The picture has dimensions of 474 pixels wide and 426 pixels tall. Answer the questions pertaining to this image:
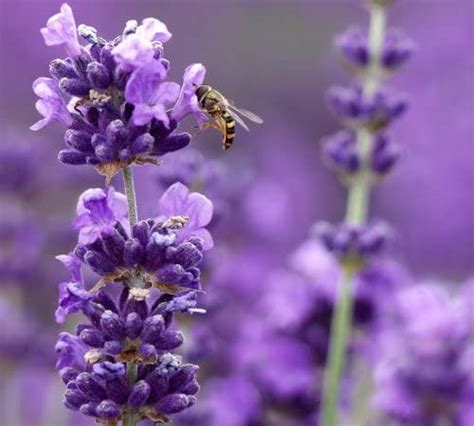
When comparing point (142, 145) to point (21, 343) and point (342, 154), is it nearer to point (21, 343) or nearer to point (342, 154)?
point (342, 154)

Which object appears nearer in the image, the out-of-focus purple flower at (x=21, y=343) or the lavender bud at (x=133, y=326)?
the lavender bud at (x=133, y=326)

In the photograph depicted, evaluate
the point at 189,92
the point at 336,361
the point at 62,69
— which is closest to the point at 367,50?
the point at 336,361

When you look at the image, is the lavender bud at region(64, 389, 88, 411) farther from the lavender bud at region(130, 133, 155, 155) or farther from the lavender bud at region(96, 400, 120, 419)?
the lavender bud at region(130, 133, 155, 155)

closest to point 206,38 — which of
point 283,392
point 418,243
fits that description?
point 418,243

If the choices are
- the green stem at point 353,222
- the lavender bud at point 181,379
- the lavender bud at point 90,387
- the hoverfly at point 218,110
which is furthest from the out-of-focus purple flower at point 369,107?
the lavender bud at point 90,387

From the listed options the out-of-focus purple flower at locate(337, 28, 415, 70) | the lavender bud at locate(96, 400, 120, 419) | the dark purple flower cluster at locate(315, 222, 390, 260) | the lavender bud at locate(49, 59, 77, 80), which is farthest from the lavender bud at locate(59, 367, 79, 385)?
the out-of-focus purple flower at locate(337, 28, 415, 70)

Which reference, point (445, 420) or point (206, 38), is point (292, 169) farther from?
point (445, 420)

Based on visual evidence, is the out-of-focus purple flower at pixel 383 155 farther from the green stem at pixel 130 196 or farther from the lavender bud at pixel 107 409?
the lavender bud at pixel 107 409

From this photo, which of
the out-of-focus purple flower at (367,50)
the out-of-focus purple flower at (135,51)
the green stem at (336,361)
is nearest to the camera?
the out-of-focus purple flower at (135,51)
